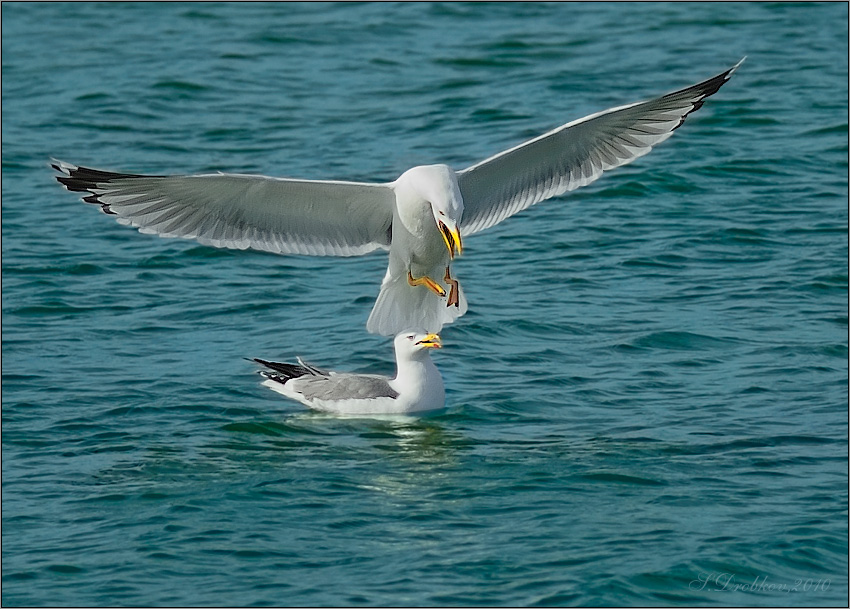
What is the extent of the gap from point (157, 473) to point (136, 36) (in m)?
13.6

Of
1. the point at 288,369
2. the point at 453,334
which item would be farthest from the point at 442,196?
the point at 453,334

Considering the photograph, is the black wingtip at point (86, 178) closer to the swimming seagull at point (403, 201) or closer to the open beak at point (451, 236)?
the swimming seagull at point (403, 201)

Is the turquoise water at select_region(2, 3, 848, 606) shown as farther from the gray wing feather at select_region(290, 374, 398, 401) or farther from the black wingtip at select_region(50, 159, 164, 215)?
the black wingtip at select_region(50, 159, 164, 215)

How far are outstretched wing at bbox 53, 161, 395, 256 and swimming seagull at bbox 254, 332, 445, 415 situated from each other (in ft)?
2.68

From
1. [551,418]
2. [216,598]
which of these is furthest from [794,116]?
[216,598]

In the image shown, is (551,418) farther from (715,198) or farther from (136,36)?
(136,36)

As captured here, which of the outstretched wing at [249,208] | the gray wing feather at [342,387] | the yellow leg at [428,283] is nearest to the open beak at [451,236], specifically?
the outstretched wing at [249,208]

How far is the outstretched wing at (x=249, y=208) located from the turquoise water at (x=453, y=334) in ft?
4.00

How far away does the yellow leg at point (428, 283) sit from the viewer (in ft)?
32.2

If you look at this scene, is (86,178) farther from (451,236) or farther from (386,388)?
(386,388)

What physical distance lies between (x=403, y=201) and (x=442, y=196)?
502 millimetres

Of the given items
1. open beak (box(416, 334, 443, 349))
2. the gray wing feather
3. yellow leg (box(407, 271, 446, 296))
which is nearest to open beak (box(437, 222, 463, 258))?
yellow leg (box(407, 271, 446, 296))

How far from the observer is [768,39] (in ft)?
63.9

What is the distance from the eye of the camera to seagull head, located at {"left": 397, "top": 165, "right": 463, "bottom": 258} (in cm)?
880
